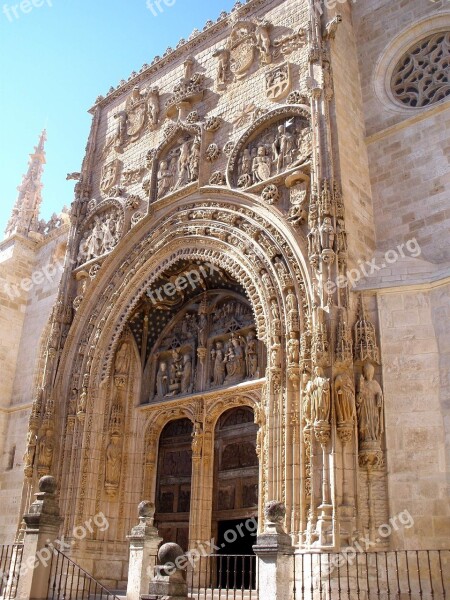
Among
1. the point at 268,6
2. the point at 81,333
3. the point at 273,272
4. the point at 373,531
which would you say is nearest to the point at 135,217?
the point at 81,333

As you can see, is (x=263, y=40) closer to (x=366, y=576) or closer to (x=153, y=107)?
(x=153, y=107)

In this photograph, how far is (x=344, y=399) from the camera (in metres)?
8.99

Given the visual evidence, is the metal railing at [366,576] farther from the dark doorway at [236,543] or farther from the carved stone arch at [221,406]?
the carved stone arch at [221,406]

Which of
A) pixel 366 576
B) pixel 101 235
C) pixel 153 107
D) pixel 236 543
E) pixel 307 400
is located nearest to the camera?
pixel 366 576

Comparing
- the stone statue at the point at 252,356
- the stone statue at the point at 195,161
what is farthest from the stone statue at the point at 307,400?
the stone statue at the point at 195,161

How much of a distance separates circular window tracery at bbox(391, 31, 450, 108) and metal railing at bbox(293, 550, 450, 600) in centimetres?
818

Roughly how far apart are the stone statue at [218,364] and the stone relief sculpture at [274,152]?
341cm

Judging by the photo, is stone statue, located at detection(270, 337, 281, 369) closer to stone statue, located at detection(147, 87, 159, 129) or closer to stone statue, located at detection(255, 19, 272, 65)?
stone statue, located at detection(255, 19, 272, 65)

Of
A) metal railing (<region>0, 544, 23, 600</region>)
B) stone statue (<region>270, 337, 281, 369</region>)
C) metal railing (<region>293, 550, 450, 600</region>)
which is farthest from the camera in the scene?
stone statue (<region>270, 337, 281, 369</region>)

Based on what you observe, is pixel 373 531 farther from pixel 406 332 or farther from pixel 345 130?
pixel 345 130

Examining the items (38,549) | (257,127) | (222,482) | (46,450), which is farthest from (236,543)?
(257,127)

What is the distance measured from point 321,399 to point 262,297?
2641 millimetres

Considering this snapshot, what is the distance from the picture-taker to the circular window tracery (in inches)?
477

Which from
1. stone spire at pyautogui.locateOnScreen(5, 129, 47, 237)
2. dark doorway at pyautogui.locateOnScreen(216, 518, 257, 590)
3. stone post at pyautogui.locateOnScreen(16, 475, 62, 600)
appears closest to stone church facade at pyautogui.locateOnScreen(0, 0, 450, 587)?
dark doorway at pyautogui.locateOnScreen(216, 518, 257, 590)
